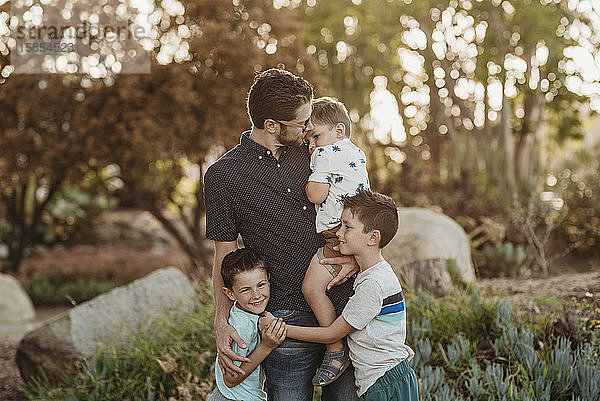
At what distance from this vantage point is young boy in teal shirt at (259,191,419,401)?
2423mm

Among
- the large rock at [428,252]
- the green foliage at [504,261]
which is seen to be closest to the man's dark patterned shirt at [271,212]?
the large rock at [428,252]

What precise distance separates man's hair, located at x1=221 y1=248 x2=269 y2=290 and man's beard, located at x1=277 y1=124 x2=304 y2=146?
432 mm

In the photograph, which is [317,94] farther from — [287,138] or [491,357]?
[287,138]

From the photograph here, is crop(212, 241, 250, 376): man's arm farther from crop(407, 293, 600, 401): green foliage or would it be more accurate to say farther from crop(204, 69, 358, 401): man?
crop(407, 293, 600, 401): green foliage

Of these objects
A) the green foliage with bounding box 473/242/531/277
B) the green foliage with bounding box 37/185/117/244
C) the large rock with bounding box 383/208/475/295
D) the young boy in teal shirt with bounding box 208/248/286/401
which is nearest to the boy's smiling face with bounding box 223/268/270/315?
the young boy in teal shirt with bounding box 208/248/286/401

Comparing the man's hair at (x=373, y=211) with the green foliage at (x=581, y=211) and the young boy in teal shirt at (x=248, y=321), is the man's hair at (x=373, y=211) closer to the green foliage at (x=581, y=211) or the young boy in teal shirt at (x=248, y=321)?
the young boy in teal shirt at (x=248, y=321)

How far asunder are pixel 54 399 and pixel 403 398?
2.82 m

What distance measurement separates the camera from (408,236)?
240 inches

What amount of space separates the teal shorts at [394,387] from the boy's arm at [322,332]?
249mm

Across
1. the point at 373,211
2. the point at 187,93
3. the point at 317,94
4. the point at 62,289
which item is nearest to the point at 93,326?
the point at 373,211

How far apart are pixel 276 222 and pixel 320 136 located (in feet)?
1.25

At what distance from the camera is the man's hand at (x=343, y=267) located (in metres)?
2.45

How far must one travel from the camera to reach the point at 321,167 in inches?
96.2

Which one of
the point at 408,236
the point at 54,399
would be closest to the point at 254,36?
the point at 408,236
